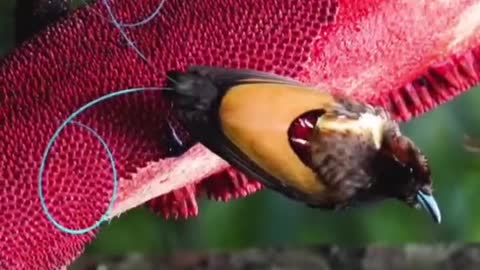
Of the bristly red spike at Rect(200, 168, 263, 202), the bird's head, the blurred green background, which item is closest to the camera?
the bird's head

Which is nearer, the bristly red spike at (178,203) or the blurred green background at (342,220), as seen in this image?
the bristly red spike at (178,203)

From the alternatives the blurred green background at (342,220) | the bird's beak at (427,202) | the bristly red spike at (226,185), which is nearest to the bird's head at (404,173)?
the bird's beak at (427,202)

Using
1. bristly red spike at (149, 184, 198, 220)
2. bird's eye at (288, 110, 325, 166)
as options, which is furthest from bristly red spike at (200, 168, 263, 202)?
bird's eye at (288, 110, 325, 166)

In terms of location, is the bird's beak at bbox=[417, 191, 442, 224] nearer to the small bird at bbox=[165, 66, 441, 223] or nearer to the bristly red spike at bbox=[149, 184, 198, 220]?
the small bird at bbox=[165, 66, 441, 223]

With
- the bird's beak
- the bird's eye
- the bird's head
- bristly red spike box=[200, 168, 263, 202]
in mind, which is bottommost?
bristly red spike box=[200, 168, 263, 202]

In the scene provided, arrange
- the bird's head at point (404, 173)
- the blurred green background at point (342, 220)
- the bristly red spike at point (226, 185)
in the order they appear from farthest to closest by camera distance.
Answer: the blurred green background at point (342, 220)
the bristly red spike at point (226, 185)
the bird's head at point (404, 173)

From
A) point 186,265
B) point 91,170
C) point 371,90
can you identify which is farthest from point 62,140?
point 186,265

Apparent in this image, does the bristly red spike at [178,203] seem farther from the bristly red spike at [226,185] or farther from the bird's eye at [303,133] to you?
the bird's eye at [303,133]

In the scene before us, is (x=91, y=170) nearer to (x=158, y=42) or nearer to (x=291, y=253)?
(x=158, y=42)
